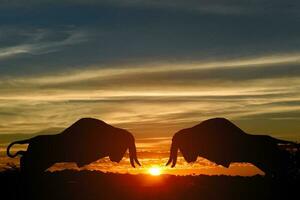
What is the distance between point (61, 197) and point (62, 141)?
9.89 metres

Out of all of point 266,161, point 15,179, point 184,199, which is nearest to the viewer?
point 184,199

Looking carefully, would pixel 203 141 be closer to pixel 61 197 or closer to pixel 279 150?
pixel 279 150

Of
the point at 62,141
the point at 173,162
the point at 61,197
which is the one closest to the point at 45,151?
the point at 62,141

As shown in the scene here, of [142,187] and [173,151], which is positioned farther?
[173,151]

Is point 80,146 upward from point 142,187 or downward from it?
upward

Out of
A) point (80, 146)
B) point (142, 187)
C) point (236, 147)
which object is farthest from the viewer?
point (80, 146)

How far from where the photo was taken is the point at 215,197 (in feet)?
75.6

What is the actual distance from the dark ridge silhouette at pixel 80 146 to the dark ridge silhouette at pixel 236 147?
11.7 ft

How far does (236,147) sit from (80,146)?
857 centimetres

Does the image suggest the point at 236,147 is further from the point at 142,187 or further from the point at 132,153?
the point at 142,187

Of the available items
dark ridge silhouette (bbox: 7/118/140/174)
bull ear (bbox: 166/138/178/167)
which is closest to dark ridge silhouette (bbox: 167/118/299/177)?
bull ear (bbox: 166/138/178/167)

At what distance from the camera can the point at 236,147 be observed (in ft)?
103

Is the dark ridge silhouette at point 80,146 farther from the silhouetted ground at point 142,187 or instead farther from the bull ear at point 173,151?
the silhouetted ground at point 142,187

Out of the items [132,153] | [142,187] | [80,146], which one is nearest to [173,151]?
[132,153]
